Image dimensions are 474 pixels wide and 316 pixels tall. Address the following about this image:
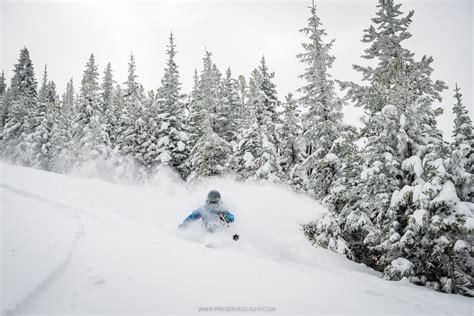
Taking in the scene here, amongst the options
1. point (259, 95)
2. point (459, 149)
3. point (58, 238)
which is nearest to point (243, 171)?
point (259, 95)

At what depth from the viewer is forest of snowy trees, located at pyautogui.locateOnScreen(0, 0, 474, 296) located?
32.2 ft

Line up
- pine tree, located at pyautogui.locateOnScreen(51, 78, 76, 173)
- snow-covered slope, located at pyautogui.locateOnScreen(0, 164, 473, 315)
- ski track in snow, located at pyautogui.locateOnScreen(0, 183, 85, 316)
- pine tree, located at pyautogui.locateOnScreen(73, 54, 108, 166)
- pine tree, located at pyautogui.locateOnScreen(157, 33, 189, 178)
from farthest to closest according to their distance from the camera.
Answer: pine tree, located at pyautogui.locateOnScreen(51, 78, 76, 173) < pine tree, located at pyautogui.locateOnScreen(73, 54, 108, 166) < pine tree, located at pyautogui.locateOnScreen(157, 33, 189, 178) < snow-covered slope, located at pyautogui.locateOnScreen(0, 164, 473, 315) < ski track in snow, located at pyautogui.locateOnScreen(0, 183, 85, 316)

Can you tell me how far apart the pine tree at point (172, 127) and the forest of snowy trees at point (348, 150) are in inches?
4.4

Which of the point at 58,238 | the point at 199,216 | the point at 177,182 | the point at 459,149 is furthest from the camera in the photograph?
the point at 177,182

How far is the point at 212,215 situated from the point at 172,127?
817 inches

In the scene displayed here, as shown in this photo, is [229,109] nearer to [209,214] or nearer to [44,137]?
[209,214]

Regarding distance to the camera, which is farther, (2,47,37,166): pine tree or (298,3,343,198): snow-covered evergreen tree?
(2,47,37,166): pine tree

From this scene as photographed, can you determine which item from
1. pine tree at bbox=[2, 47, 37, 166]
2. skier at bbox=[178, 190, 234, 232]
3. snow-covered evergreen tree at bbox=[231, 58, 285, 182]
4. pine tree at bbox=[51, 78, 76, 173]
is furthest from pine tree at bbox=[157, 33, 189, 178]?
pine tree at bbox=[2, 47, 37, 166]

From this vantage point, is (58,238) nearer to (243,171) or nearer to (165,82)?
(243,171)

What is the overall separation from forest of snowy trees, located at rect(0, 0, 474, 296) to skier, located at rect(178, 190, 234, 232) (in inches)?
222

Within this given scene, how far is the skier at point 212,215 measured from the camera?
1034cm

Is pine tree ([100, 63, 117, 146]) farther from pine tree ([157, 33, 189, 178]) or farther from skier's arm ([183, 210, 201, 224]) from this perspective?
skier's arm ([183, 210, 201, 224])

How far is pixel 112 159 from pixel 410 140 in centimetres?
2875

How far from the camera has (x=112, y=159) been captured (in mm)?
31328
